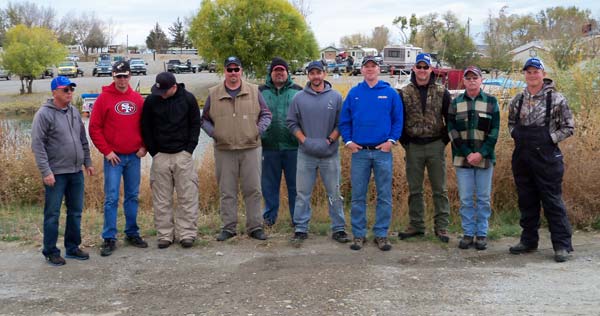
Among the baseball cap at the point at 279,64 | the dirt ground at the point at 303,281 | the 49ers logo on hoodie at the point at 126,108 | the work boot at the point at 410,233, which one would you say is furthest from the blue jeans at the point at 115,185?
the work boot at the point at 410,233

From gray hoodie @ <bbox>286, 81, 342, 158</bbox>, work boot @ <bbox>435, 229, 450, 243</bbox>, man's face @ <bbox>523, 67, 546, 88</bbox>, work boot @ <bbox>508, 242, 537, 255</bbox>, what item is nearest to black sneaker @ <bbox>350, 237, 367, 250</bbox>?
work boot @ <bbox>435, 229, 450, 243</bbox>

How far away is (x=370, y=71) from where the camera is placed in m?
6.13

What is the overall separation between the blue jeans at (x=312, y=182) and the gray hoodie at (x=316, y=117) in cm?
10

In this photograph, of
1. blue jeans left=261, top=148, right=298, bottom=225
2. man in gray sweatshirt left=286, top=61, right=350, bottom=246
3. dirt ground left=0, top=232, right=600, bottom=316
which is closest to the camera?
dirt ground left=0, top=232, right=600, bottom=316

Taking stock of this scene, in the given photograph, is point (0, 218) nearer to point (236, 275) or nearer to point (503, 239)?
point (236, 275)

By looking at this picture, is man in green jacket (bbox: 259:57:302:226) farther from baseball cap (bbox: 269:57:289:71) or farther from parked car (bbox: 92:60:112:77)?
parked car (bbox: 92:60:112:77)

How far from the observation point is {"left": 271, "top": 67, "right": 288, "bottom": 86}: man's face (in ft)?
22.4

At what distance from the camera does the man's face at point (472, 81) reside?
19.8 ft

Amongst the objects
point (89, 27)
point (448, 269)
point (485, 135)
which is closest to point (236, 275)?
point (448, 269)

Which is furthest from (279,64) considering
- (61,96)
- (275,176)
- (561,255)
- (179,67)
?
(179,67)

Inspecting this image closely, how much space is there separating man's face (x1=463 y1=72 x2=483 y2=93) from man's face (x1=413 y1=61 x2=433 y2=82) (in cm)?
39

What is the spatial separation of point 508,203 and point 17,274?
234 inches

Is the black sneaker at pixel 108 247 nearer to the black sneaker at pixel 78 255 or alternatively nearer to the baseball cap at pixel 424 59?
the black sneaker at pixel 78 255

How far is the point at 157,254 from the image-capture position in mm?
6102
